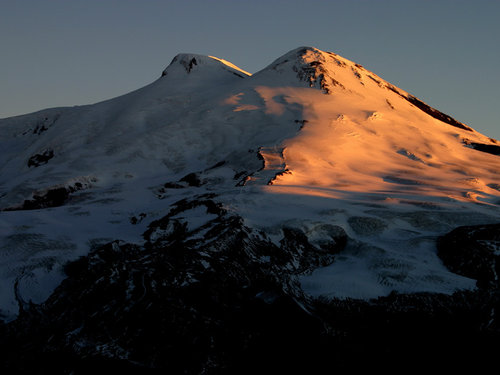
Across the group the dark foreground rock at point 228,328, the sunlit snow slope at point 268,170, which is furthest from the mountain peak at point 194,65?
the dark foreground rock at point 228,328

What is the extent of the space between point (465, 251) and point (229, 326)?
974 cm

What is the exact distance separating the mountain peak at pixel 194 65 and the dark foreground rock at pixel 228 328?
4804cm

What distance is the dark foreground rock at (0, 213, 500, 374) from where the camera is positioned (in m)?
13.7

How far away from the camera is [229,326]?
48.0 feet

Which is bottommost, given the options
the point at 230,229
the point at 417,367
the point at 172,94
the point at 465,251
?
the point at 417,367

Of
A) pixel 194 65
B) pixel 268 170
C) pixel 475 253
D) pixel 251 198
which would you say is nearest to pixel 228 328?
pixel 475 253

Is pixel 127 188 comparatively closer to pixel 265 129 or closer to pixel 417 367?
pixel 265 129

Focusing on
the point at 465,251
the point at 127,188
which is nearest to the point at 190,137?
the point at 127,188

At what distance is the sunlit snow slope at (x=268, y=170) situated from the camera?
770 inches

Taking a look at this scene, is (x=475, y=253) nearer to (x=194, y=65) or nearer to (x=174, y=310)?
(x=174, y=310)

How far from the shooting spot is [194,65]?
63188 mm

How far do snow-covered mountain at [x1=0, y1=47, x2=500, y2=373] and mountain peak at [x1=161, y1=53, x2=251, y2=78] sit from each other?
1556mm

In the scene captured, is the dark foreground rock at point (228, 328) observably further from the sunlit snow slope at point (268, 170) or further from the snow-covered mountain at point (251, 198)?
the sunlit snow slope at point (268, 170)

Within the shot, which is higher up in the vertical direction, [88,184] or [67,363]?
[88,184]
